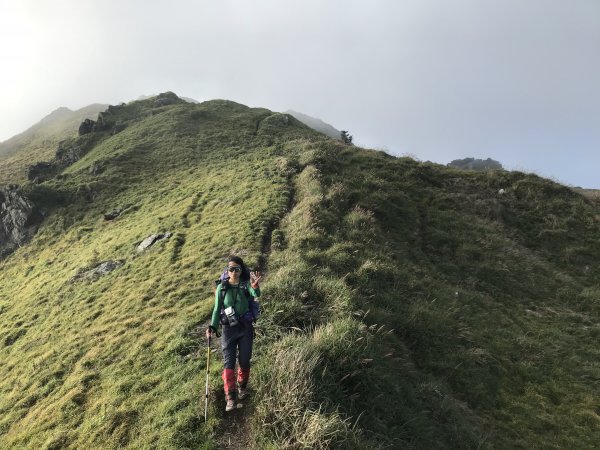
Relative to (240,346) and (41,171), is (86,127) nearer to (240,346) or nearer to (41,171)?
(41,171)

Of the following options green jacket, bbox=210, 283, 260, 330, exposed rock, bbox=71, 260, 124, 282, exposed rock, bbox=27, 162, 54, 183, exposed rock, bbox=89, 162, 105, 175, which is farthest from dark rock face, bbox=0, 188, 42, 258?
green jacket, bbox=210, 283, 260, 330

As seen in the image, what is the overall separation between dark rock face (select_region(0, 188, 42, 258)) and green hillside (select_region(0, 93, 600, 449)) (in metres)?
1.64

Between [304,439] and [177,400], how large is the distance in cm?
425

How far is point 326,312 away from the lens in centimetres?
1230

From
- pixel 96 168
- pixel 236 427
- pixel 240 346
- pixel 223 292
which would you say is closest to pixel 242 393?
pixel 236 427

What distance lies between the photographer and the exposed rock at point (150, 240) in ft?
81.3

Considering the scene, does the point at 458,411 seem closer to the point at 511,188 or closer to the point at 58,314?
the point at 58,314

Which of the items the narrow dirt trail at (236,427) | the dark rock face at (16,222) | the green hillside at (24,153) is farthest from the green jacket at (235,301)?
the green hillside at (24,153)

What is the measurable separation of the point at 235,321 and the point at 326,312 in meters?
4.01

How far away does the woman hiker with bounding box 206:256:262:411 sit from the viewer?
29.4 feet

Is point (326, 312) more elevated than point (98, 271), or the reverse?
point (326, 312)

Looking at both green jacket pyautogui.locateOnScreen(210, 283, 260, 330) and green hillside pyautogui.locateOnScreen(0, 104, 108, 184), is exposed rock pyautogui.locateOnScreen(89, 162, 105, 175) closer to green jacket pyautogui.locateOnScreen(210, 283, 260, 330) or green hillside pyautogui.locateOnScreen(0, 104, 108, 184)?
green hillside pyautogui.locateOnScreen(0, 104, 108, 184)

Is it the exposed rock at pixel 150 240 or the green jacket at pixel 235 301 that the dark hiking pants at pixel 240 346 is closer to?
the green jacket at pixel 235 301

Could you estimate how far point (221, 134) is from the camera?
5356cm
